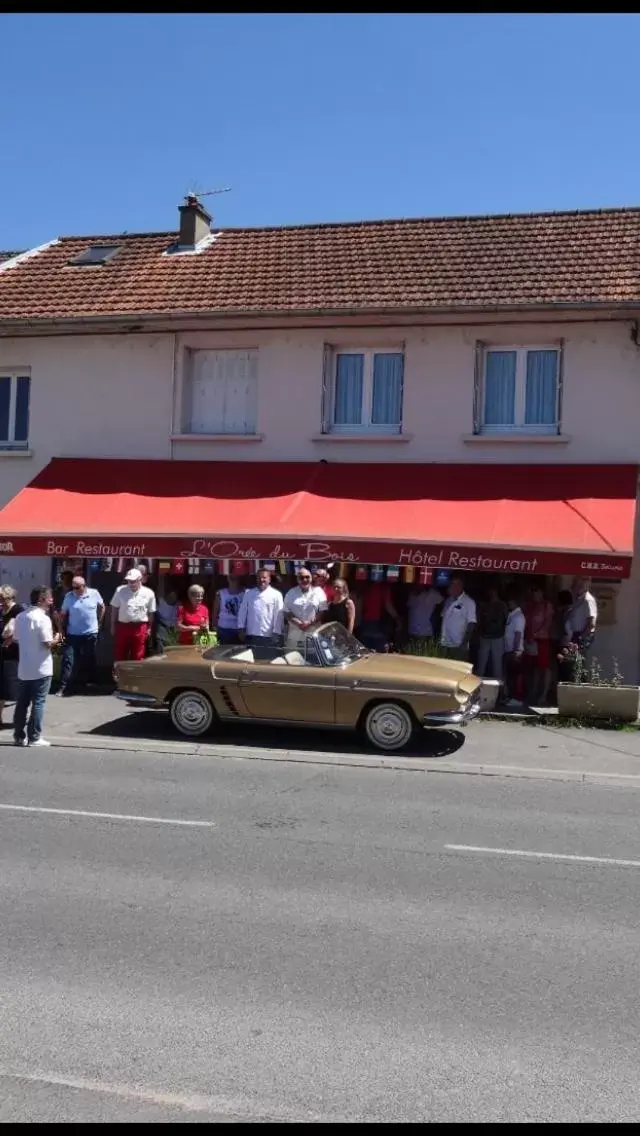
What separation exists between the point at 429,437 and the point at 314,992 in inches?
464

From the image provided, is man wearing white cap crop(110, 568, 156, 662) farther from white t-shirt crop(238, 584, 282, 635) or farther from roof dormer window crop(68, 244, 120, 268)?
roof dormer window crop(68, 244, 120, 268)

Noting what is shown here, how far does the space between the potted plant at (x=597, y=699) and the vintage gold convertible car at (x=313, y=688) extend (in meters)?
1.89

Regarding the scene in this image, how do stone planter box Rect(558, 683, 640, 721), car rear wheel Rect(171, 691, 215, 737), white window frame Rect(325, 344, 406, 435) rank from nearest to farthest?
car rear wheel Rect(171, 691, 215, 737) < stone planter box Rect(558, 683, 640, 721) < white window frame Rect(325, 344, 406, 435)

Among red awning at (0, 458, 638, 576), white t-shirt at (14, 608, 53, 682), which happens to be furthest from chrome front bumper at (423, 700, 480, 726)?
white t-shirt at (14, 608, 53, 682)

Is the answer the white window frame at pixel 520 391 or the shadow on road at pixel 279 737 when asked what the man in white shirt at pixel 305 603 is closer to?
the shadow on road at pixel 279 737

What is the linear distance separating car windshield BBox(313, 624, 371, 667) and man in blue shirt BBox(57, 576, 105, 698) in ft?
13.5

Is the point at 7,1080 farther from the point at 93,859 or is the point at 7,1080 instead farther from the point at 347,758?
the point at 347,758

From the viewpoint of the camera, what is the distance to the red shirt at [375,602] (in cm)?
1487

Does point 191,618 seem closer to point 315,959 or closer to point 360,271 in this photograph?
point 360,271

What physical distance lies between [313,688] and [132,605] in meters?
4.10

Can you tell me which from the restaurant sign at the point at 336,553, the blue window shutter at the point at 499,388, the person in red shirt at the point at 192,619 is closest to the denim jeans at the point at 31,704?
the person in red shirt at the point at 192,619

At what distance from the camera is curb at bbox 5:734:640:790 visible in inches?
399

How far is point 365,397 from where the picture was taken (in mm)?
16312

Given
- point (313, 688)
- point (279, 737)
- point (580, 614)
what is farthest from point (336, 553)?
point (313, 688)
